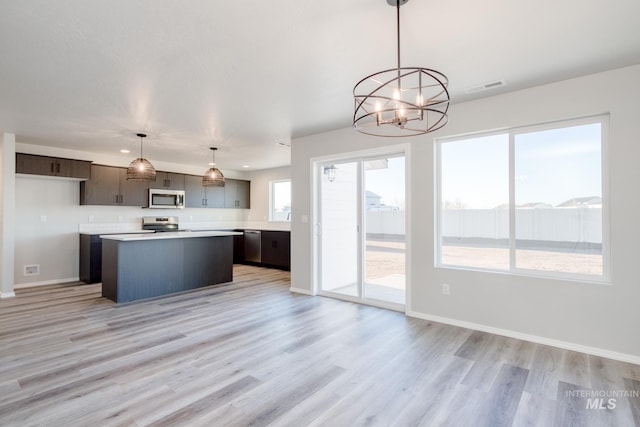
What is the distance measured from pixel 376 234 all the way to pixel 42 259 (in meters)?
5.72

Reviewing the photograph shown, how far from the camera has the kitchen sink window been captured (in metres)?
8.22

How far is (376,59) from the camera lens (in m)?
2.61

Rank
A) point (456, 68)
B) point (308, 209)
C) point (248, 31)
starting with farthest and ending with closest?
point (308, 209) < point (456, 68) < point (248, 31)

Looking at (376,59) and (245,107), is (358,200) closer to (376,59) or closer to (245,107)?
(245,107)

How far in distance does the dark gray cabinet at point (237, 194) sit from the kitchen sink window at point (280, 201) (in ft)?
2.52

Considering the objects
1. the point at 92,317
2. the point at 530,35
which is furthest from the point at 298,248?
the point at 530,35

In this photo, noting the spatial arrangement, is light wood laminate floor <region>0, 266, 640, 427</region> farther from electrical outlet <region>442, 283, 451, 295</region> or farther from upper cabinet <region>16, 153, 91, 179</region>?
upper cabinet <region>16, 153, 91, 179</region>

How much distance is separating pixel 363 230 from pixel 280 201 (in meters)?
4.12

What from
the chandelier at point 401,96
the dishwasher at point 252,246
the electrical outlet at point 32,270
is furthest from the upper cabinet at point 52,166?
the chandelier at point 401,96

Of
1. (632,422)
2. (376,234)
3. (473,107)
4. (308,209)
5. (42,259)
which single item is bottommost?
(632,422)

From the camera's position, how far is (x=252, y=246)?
25.8ft

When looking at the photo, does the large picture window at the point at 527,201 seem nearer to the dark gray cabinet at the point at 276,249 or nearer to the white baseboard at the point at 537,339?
the white baseboard at the point at 537,339

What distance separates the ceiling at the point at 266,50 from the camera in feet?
6.53

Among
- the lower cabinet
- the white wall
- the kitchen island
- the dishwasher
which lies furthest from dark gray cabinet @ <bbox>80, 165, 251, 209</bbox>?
the white wall
